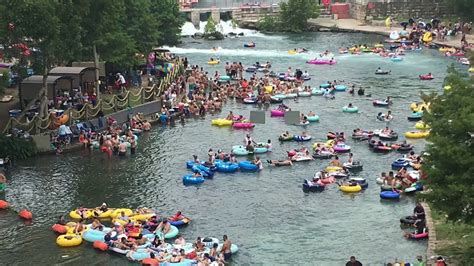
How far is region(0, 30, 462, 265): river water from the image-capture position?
45.8 m

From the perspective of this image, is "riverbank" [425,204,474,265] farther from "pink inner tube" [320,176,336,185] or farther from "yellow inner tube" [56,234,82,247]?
"yellow inner tube" [56,234,82,247]

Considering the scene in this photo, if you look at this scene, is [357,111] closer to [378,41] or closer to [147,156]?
[147,156]

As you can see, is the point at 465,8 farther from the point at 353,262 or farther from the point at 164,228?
the point at 353,262

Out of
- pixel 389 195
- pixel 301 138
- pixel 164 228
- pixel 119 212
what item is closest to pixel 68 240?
pixel 119 212

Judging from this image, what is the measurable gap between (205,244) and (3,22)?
85.5 ft

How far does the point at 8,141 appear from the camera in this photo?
6297 cm

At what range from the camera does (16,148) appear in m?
62.9

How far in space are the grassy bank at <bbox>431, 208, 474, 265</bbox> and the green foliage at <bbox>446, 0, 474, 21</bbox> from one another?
9008cm

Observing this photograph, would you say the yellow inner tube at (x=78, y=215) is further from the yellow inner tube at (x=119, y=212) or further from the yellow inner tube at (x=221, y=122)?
the yellow inner tube at (x=221, y=122)

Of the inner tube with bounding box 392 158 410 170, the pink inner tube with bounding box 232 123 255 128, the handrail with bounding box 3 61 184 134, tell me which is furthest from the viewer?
the pink inner tube with bounding box 232 123 255 128

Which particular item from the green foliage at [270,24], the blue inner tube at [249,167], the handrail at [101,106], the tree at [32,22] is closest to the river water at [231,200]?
the blue inner tube at [249,167]

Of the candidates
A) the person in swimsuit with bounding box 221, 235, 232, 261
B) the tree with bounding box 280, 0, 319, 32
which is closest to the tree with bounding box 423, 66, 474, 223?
the person in swimsuit with bounding box 221, 235, 232, 261

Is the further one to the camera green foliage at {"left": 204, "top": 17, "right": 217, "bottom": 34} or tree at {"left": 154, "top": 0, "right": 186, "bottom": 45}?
green foliage at {"left": 204, "top": 17, "right": 217, "bottom": 34}

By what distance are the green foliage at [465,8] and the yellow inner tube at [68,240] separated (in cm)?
9719
